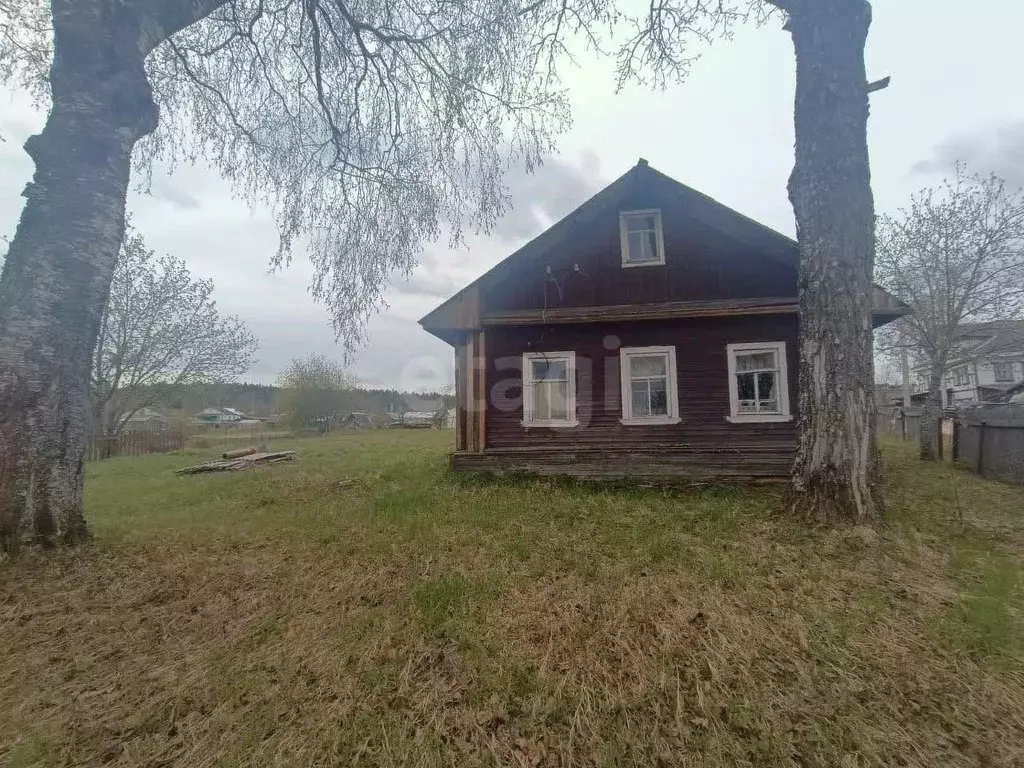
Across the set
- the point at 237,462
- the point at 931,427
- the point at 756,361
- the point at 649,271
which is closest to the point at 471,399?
the point at 649,271

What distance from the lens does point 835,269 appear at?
15.6ft

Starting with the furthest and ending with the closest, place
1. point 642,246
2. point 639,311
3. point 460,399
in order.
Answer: point 460,399 → point 642,246 → point 639,311

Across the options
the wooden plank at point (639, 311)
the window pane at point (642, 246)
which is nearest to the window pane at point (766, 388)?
the wooden plank at point (639, 311)

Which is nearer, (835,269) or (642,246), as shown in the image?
(835,269)

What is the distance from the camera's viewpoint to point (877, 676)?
8.70 ft

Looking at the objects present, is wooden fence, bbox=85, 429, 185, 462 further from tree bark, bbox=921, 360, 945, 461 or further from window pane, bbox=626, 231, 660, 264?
tree bark, bbox=921, 360, 945, 461

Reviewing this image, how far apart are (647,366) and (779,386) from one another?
262 centimetres

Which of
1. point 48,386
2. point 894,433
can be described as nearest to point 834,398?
point 48,386

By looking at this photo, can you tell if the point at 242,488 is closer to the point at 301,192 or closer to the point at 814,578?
the point at 301,192

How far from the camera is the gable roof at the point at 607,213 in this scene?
9.32 meters

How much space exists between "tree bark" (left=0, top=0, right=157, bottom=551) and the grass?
693mm

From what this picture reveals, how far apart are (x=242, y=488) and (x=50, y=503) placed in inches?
218

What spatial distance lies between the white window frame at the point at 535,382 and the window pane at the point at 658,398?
1.61 metres

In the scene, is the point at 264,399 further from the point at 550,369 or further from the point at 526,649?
the point at 526,649
